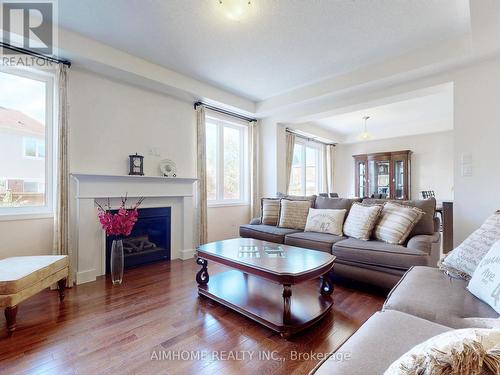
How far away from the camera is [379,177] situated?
6801mm

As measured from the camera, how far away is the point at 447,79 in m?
3.09

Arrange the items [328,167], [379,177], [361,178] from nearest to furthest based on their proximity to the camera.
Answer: [379,177]
[361,178]
[328,167]

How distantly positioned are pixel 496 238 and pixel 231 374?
179 centimetres

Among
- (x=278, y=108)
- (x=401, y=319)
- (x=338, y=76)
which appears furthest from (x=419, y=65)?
(x=401, y=319)

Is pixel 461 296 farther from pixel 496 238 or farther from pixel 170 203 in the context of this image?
pixel 170 203

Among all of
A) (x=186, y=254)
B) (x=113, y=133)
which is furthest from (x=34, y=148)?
(x=186, y=254)

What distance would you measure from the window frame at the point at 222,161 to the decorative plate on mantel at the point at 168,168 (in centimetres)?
91

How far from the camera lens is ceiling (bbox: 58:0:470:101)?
91.2 inches

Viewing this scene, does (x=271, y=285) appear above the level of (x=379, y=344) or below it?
below

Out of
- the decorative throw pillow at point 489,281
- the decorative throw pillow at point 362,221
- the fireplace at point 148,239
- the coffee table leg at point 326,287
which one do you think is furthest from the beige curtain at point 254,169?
the decorative throw pillow at point 489,281

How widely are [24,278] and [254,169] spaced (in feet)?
12.3

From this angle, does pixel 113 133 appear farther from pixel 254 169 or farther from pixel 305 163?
pixel 305 163
